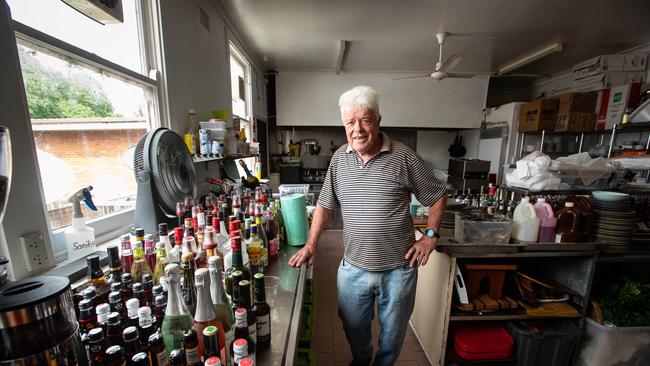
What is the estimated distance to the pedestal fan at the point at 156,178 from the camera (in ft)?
3.54

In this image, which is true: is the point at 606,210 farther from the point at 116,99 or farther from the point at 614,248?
the point at 116,99

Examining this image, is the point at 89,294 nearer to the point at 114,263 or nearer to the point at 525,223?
the point at 114,263

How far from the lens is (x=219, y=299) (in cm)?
73

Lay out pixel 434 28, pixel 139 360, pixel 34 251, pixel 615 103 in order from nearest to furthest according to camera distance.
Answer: pixel 139 360 < pixel 34 251 < pixel 434 28 < pixel 615 103

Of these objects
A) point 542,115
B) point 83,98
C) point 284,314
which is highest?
point 542,115

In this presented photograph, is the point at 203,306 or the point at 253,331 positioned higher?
the point at 203,306

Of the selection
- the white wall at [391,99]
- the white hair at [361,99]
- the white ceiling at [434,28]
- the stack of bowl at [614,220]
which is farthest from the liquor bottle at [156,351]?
the white wall at [391,99]

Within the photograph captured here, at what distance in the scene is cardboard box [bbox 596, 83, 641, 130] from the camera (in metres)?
3.06

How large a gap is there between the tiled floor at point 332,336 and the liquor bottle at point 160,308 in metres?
1.39

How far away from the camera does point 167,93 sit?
158cm

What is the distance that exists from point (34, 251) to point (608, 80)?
562 centimetres

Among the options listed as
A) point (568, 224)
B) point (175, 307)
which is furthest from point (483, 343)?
point (175, 307)

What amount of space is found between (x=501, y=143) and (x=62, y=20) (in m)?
5.23

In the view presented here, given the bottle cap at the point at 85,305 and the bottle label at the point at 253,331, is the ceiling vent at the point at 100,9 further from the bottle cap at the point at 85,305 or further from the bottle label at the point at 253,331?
the bottle label at the point at 253,331
